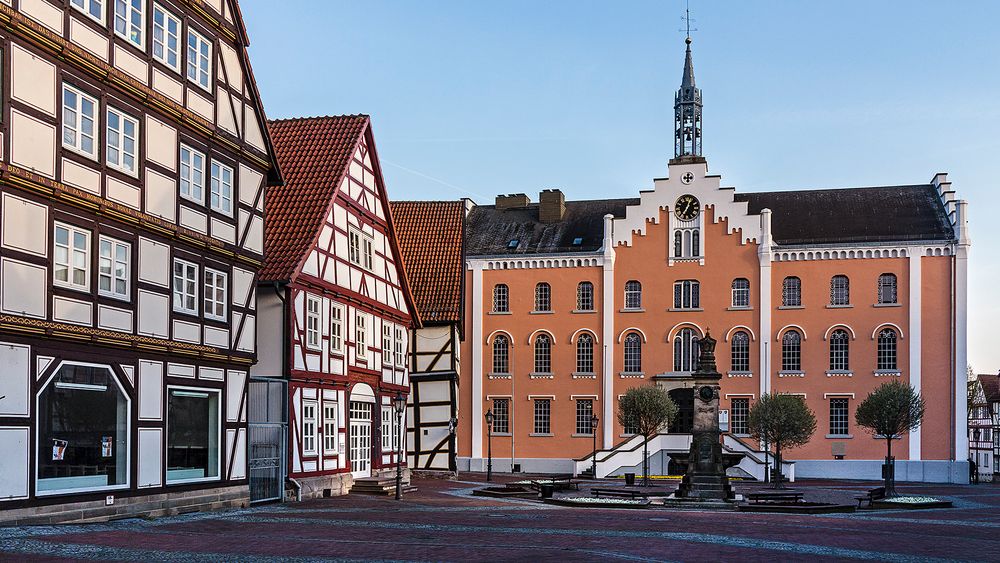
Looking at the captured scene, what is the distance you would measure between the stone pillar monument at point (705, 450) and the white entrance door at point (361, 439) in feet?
35.9

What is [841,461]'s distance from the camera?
56.3m

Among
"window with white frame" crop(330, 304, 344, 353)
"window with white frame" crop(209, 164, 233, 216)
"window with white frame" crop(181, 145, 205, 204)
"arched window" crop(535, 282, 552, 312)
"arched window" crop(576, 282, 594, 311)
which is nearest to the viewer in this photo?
"window with white frame" crop(181, 145, 205, 204)

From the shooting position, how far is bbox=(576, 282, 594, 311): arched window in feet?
199

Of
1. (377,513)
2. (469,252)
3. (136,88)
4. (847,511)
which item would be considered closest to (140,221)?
(136,88)

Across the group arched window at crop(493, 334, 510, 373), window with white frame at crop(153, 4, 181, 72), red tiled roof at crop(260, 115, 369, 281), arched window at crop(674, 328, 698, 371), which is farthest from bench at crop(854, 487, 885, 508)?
arched window at crop(493, 334, 510, 373)

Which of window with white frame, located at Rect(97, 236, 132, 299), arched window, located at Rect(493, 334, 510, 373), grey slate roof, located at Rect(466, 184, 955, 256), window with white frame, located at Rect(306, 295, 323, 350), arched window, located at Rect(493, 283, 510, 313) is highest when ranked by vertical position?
grey slate roof, located at Rect(466, 184, 955, 256)

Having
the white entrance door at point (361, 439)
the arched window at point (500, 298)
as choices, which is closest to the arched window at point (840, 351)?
the arched window at point (500, 298)

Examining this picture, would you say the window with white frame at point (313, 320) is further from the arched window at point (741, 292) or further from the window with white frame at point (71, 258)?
the arched window at point (741, 292)

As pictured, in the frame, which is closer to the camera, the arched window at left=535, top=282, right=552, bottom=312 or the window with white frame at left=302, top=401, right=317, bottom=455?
the window with white frame at left=302, top=401, right=317, bottom=455

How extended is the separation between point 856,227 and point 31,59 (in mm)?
43625

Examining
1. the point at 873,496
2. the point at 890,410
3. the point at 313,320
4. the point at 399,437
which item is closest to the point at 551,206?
the point at 890,410

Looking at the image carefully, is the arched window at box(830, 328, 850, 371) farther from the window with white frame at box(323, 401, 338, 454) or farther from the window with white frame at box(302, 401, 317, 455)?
the window with white frame at box(302, 401, 317, 455)

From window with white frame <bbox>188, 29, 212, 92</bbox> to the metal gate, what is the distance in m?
8.45

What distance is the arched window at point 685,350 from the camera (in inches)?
2320
